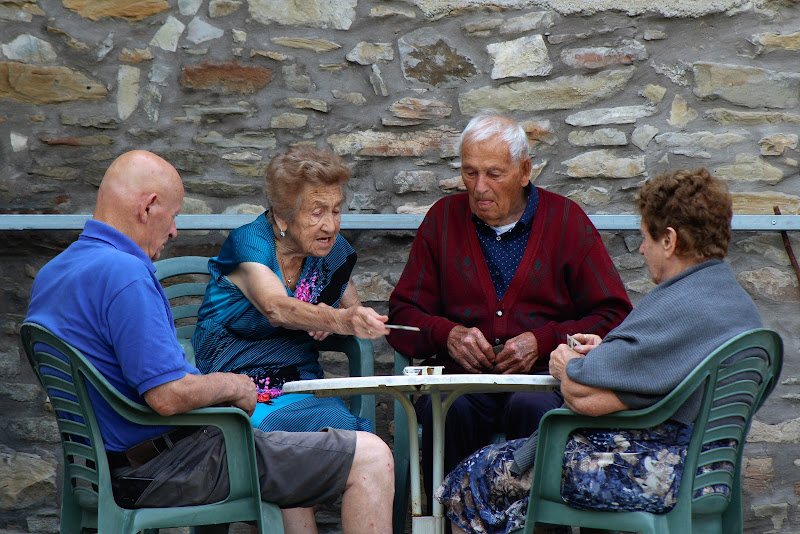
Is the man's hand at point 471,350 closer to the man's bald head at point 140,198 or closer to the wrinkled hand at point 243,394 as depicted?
the wrinkled hand at point 243,394

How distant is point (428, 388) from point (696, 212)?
849mm

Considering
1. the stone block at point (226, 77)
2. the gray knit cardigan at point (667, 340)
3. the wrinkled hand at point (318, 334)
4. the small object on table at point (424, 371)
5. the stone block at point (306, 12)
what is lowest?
the wrinkled hand at point (318, 334)

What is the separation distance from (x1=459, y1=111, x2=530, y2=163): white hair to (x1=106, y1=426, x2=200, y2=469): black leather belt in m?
1.65

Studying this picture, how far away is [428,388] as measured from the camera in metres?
2.48

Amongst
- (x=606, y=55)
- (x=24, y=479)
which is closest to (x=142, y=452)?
(x=24, y=479)

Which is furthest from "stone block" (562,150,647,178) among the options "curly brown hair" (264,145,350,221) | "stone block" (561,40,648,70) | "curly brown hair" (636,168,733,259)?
"curly brown hair" (636,168,733,259)

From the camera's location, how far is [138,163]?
247 centimetres

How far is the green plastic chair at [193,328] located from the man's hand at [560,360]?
914 millimetres

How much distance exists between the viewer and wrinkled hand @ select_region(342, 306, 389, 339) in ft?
9.33

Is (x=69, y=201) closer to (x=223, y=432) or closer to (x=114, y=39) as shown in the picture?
(x=114, y=39)

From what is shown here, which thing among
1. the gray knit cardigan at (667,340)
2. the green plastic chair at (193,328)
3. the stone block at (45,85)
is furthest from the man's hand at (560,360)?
the stone block at (45,85)

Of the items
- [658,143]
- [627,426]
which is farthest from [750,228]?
[627,426]

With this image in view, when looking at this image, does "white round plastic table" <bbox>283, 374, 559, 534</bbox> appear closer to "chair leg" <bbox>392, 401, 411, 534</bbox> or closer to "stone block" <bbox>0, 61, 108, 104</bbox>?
"chair leg" <bbox>392, 401, 411, 534</bbox>

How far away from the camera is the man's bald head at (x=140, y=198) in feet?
7.89
